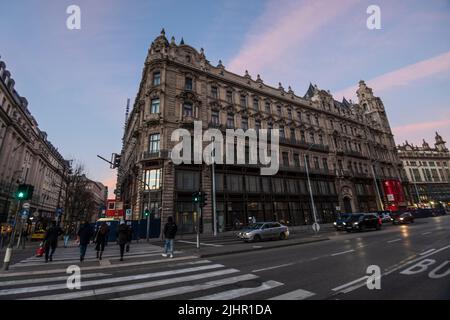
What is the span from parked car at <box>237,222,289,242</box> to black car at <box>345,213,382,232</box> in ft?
29.2

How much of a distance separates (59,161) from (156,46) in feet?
197

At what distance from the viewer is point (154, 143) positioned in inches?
1063

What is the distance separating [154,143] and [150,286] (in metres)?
22.8

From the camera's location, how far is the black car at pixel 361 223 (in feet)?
72.8

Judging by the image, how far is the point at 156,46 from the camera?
3116 cm

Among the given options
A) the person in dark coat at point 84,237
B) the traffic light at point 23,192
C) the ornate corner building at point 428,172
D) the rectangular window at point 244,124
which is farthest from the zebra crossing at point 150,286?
the ornate corner building at point 428,172

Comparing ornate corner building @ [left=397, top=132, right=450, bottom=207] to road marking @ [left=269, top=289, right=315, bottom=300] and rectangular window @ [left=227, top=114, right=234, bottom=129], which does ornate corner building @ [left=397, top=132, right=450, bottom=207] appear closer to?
rectangular window @ [left=227, top=114, right=234, bottom=129]

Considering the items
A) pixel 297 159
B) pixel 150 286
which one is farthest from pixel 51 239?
pixel 297 159

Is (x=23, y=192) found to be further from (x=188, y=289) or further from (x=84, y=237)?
(x=188, y=289)

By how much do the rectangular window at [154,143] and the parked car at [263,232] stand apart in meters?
15.6

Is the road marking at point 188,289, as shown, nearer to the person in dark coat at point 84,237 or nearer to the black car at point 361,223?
the person in dark coat at point 84,237

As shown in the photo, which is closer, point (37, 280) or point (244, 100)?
point (37, 280)

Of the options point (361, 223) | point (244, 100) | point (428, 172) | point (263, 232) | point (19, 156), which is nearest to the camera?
point (263, 232)

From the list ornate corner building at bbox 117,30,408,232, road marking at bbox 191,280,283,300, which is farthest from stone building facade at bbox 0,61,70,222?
road marking at bbox 191,280,283,300
